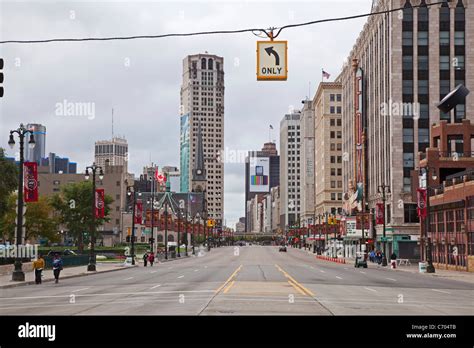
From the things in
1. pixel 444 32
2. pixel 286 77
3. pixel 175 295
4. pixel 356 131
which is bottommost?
pixel 175 295

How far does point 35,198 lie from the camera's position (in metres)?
41.7

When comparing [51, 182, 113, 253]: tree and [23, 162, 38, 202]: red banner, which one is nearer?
[23, 162, 38, 202]: red banner

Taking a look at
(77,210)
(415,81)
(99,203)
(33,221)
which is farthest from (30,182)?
(77,210)

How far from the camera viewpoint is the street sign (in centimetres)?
1959

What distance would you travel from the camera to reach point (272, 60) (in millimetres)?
19875

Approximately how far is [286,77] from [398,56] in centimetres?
7694

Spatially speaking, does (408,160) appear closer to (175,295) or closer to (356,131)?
(356,131)

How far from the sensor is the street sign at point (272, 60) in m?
19.6

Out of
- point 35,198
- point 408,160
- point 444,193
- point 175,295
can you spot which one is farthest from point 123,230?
point 175,295

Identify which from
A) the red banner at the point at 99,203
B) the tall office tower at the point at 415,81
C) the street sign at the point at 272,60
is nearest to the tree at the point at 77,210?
the tall office tower at the point at 415,81

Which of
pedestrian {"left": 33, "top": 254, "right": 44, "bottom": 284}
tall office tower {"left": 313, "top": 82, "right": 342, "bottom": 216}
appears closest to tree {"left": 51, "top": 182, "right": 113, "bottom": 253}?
tall office tower {"left": 313, "top": 82, "right": 342, "bottom": 216}

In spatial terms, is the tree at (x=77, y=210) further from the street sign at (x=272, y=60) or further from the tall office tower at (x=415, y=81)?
the street sign at (x=272, y=60)

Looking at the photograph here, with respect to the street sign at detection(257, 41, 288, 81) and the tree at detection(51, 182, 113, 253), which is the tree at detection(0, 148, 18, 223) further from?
the street sign at detection(257, 41, 288, 81)
